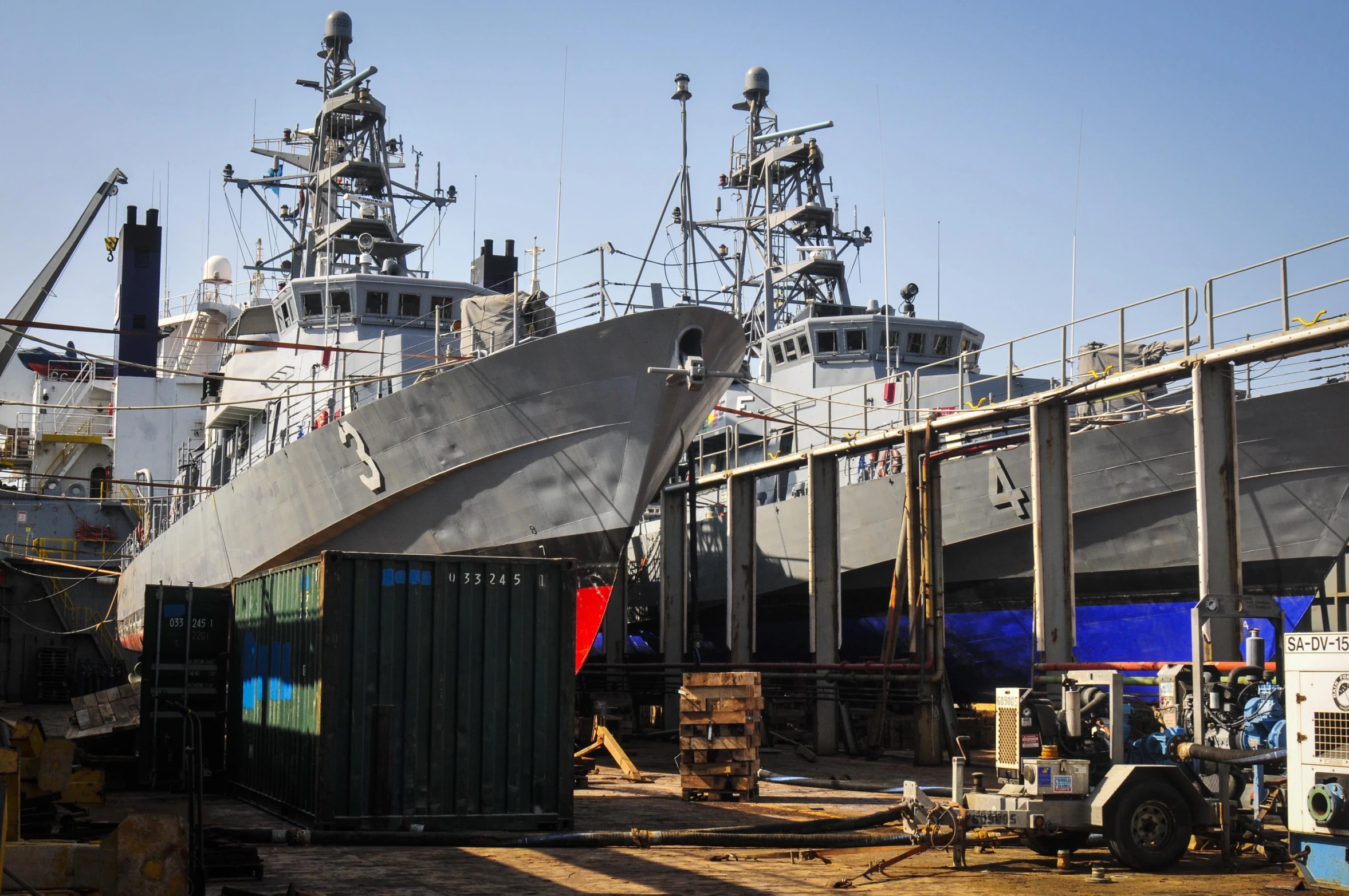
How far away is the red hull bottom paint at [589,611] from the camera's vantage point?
17.1 meters

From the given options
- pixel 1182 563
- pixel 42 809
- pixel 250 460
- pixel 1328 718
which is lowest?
pixel 42 809

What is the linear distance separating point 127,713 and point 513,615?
603 cm

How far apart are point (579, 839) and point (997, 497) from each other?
11133 millimetres

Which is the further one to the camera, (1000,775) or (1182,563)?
(1182,563)

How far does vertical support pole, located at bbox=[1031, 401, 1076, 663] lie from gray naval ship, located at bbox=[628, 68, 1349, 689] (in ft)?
2.09

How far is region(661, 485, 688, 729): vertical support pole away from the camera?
2105 centimetres

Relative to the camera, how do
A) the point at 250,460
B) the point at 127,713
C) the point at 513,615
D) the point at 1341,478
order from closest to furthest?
the point at 513,615 → the point at 127,713 → the point at 1341,478 → the point at 250,460

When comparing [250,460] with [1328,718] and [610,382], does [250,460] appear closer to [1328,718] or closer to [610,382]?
[610,382]

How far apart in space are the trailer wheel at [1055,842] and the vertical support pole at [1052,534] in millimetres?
5359

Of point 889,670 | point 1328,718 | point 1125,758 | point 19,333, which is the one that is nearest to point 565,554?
point 889,670

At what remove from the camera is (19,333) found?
45.4 ft

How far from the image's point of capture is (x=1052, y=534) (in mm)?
14242

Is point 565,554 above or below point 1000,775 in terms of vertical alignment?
above

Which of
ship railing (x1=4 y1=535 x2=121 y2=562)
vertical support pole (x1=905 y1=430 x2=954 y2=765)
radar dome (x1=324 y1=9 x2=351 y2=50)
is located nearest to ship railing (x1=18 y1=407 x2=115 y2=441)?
ship railing (x1=4 y1=535 x2=121 y2=562)
